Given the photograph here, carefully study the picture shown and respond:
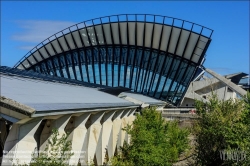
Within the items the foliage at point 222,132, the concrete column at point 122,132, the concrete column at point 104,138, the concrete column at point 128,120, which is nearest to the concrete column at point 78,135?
the concrete column at point 104,138

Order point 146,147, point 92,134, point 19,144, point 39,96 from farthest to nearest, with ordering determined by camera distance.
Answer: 1. point 146,147
2. point 92,134
3. point 39,96
4. point 19,144

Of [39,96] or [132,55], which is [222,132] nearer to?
[39,96]

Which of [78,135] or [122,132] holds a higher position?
[122,132]

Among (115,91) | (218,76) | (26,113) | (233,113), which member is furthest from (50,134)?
(218,76)

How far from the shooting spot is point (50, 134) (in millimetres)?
10453

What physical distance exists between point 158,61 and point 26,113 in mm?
46032

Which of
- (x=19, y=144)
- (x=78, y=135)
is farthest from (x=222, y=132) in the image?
(x=19, y=144)

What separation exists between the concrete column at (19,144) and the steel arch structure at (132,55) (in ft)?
134

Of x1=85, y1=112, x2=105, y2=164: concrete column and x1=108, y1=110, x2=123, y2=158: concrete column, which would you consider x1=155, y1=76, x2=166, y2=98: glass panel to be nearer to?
x1=108, y1=110, x2=123, y2=158: concrete column

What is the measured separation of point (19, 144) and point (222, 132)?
12.0m

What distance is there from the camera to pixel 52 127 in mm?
10258

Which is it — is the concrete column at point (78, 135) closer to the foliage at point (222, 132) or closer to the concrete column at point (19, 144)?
the concrete column at point (19, 144)

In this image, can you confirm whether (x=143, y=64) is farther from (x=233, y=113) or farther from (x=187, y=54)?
(x=233, y=113)

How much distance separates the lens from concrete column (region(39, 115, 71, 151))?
10.1 metres
